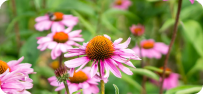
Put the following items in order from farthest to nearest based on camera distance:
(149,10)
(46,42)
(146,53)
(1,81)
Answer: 1. (149,10)
2. (146,53)
3. (46,42)
4. (1,81)

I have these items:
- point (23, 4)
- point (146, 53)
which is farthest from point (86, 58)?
point (23, 4)

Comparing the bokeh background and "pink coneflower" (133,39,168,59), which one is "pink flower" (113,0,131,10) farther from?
"pink coneflower" (133,39,168,59)

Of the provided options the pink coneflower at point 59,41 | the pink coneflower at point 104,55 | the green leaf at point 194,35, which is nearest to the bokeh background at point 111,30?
the green leaf at point 194,35

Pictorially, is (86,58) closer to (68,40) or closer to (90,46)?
(90,46)

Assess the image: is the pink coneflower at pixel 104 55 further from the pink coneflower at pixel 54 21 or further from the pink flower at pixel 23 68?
the pink coneflower at pixel 54 21

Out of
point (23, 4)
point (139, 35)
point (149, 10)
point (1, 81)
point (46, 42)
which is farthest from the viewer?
point (149, 10)

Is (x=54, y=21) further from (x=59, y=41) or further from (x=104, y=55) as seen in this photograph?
(x=104, y=55)
